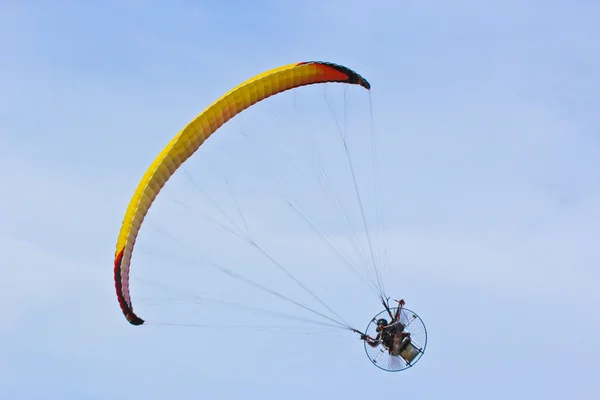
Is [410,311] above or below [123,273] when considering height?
above

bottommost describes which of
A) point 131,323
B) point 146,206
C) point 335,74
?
point 131,323

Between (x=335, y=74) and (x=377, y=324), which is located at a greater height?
(x=335, y=74)

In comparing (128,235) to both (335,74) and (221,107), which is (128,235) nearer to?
(221,107)

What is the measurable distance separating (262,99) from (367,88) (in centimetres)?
371

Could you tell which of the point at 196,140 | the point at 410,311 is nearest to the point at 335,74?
the point at 196,140

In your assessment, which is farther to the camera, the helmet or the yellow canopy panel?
the helmet

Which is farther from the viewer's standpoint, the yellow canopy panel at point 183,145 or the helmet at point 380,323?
the helmet at point 380,323

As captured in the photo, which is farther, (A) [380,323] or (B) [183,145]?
(A) [380,323]

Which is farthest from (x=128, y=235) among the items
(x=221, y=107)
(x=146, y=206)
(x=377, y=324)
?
(x=377, y=324)

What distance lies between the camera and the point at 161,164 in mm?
45219

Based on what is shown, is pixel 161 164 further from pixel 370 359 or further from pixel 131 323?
pixel 370 359

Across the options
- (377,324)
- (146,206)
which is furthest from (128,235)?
(377,324)

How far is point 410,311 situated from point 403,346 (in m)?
1.12

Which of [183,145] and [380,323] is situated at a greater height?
[183,145]
